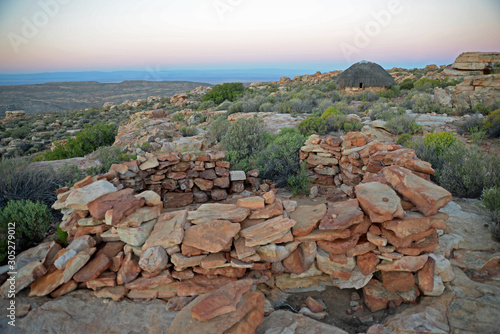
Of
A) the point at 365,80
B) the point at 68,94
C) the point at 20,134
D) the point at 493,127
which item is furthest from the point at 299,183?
the point at 68,94

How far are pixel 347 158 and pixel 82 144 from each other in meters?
9.83

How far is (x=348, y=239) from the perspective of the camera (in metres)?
3.04

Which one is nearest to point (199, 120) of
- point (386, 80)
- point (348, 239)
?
point (348, 239)

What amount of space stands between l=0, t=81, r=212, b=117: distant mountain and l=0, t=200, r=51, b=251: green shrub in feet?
108

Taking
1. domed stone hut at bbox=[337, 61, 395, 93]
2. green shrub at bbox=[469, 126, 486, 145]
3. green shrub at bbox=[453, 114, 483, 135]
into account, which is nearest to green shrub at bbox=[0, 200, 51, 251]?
green shrub at bbox=[469, 126, 486, 145]

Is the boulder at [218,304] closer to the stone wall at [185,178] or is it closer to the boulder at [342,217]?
the boulder at [342,217]

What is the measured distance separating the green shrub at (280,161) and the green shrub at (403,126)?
341 centimetres

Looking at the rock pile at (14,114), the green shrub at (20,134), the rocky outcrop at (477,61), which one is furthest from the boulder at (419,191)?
the rock pile at (14,114)

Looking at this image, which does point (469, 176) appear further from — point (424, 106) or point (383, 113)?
point (424, 106)

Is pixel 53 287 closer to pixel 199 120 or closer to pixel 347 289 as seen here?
pixel 347 289

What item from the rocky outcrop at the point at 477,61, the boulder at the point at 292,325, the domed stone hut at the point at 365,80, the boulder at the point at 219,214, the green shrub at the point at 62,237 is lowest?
the boulder at the point at 292,325

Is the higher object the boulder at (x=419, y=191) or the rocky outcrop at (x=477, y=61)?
the rocky outcrop at (x=477, y=61)

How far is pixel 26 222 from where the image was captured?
12.5 feet

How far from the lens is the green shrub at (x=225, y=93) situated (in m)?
20.3
